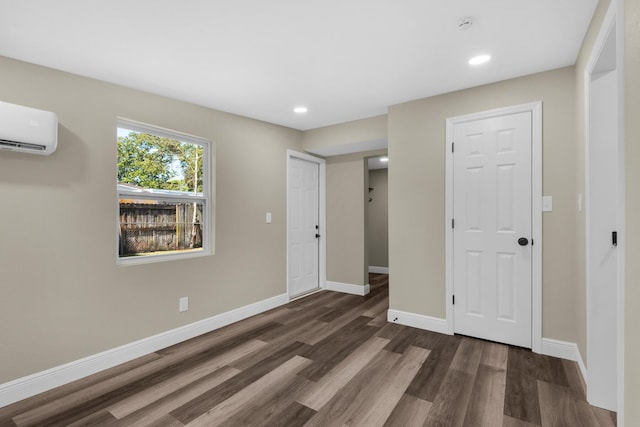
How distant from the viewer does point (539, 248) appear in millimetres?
2627

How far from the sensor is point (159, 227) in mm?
3057

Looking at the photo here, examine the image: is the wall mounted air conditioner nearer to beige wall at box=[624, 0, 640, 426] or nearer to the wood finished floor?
the wood finished floor

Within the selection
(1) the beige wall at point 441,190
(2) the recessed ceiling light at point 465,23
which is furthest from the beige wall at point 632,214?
(1) the beige wall at point 441,190

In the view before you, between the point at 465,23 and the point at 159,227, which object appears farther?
the point at 159,227

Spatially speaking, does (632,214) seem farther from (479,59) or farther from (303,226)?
(303,226)

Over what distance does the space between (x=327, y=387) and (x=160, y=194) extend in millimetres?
2330

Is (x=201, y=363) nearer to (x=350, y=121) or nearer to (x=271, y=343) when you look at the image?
(x=271, y=343)

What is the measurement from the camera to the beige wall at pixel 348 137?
3855 millimetres

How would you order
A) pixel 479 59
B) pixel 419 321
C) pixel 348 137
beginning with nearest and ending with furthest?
pixel 479 59
pixel 419 321
pixel 348 137

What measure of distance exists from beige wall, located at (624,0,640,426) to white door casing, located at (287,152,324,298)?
11.5 ft

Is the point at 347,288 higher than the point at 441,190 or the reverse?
the reverse

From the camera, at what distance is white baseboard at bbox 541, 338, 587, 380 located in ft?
8.16

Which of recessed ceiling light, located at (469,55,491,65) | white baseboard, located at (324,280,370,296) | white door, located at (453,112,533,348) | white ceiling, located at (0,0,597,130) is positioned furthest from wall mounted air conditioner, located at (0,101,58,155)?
white baseboard, located at (324,280,370,296)

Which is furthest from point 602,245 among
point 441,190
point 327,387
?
point 327,387
